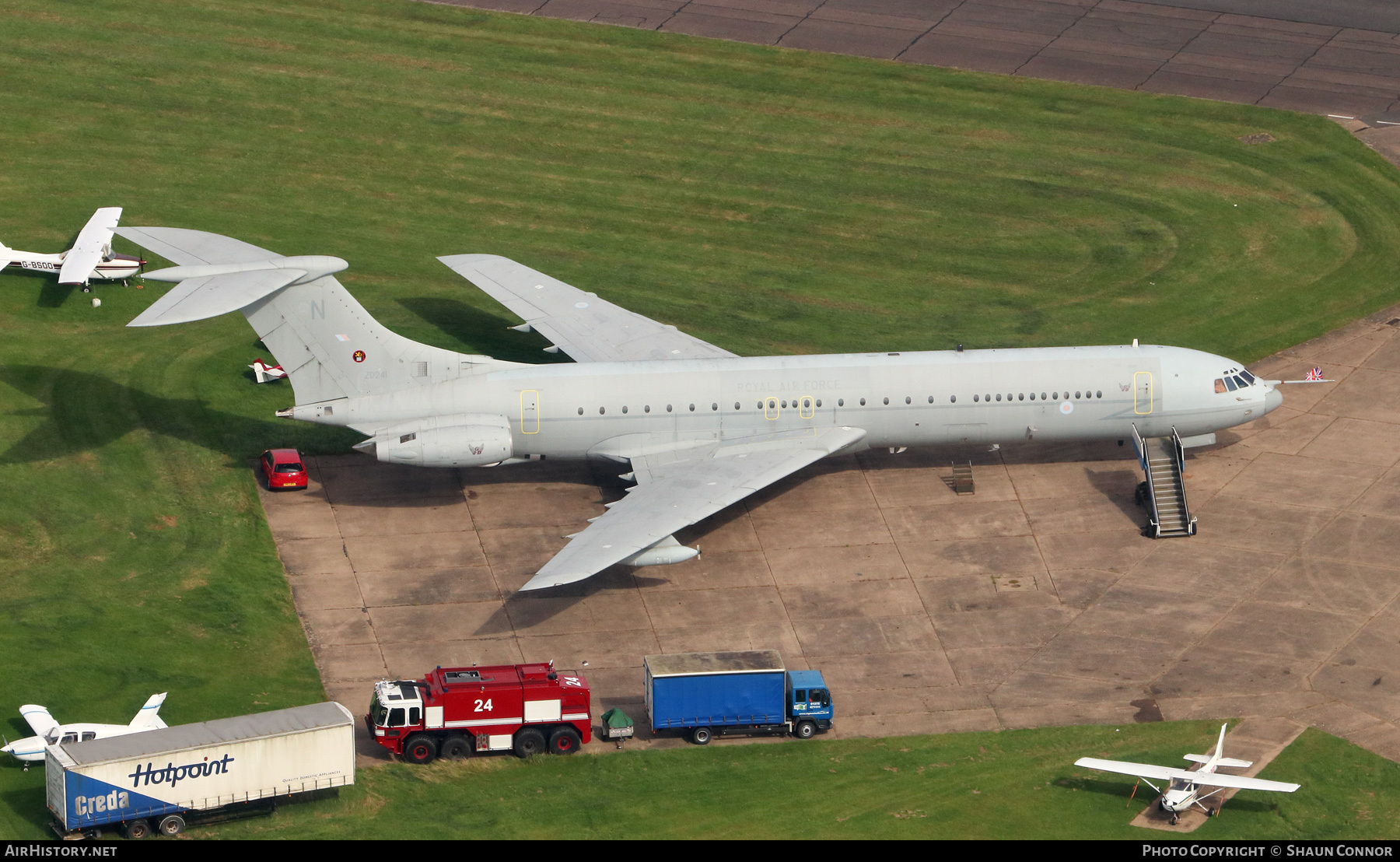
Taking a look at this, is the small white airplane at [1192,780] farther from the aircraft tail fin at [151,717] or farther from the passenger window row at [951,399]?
the aircraft tail fin at [151,717]

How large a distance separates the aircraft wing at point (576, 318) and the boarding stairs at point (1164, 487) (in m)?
14.8

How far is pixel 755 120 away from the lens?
81250 millimetres

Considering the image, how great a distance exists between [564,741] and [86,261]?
33980 mm

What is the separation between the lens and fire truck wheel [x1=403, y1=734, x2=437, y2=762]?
4328 cm

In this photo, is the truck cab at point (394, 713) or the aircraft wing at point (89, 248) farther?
the aircraft wing at point (89, 248)

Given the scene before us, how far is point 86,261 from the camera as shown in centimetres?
6650

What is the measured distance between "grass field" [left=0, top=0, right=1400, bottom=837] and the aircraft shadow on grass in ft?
0.43

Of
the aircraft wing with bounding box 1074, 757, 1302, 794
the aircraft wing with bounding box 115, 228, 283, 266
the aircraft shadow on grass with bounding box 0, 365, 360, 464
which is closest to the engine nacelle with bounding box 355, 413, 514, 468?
the aircraft shadow on grass with bounding box 0, 365, 360, 464

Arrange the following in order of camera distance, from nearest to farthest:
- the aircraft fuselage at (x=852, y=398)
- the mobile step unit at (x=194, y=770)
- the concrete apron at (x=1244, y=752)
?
the mobile step unit at (x=194, y=770), the concrete apron at (x=1244, y=752), the aircraft fuselage at (x=852, y=398)

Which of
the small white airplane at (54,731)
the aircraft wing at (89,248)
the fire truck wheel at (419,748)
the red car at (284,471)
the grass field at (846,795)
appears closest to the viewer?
the grass field at (846,795)

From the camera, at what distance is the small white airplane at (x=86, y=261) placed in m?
66.2

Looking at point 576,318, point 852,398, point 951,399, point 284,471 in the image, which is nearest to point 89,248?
point 284,471

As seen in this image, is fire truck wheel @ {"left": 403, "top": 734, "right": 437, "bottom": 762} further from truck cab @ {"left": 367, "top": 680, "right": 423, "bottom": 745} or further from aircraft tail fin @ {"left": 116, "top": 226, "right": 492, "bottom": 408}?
aircraft tail fin @ {"left": 116, "top": 226, "right": 492, "bottom": 408}

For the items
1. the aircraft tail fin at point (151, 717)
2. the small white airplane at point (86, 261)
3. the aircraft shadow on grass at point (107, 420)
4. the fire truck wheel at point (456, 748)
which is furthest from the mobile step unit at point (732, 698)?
the small white airplane at point (86, 261)
